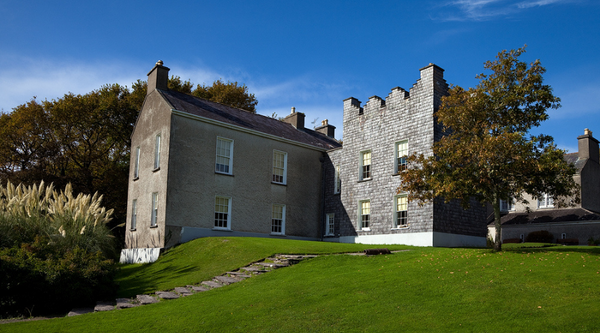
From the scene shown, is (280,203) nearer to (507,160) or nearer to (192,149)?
(192,149)

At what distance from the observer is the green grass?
8344mm

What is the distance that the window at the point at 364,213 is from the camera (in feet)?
80.3

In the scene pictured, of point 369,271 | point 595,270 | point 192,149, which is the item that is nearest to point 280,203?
point 192,149

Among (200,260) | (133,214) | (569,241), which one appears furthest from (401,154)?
(133,214)

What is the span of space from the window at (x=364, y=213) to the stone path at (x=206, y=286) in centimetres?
875

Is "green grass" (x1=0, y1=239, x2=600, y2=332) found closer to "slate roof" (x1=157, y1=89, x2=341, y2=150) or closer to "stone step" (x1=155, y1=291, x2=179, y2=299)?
"stone step" (x1=155, y1=291, x2=179, y2=299)

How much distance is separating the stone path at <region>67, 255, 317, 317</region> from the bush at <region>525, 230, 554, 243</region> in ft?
70.8

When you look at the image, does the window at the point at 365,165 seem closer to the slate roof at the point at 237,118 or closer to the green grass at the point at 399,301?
the slate roof at the point at 237,118

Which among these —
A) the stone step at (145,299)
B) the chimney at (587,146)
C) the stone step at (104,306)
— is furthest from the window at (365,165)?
the chimney at (587,146)

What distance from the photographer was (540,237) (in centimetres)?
3105

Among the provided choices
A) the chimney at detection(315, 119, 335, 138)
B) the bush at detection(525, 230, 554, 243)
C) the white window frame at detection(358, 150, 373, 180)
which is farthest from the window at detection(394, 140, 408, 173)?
the bush at detection(525, 230, 554, 243)

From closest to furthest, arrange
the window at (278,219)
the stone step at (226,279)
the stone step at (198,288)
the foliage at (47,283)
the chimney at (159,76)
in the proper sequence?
the foliage at (47,283) → the stone step at (198,288) → the stone step at (226,279) → the chimney at (159,76) → the window at (278,219)

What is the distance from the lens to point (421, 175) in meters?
15.5

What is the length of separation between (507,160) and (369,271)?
551 centimetres
